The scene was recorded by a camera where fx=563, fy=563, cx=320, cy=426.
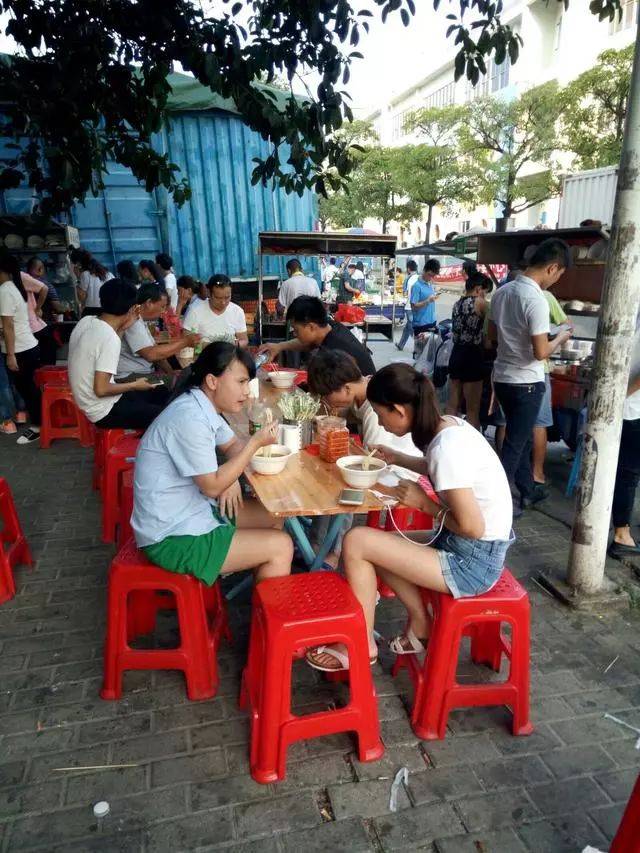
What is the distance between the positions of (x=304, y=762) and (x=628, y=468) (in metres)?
2.57

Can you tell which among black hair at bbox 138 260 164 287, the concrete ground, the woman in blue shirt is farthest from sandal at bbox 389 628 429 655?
black hair at bbox 138 260 164 287

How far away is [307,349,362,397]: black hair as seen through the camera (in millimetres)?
3010

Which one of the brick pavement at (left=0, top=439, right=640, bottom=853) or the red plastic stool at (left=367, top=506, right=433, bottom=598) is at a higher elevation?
the red plastic stool at (left=367, top=506, right=433, bottom=598)

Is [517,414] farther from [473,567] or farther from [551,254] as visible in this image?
[473,567]

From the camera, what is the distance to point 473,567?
219cm

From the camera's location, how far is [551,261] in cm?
368

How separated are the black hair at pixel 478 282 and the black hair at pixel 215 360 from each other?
13.1ft

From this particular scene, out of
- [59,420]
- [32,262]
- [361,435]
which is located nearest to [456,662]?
[361,435]

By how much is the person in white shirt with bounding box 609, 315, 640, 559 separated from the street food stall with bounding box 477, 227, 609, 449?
0.72 m

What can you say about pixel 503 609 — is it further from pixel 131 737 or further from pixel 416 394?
pixel 131 737

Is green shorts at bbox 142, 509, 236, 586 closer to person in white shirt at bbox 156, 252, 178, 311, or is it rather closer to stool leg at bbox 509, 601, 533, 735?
stool leg at bbox 509, 601, 533, 735

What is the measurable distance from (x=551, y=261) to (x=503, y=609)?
2.46m

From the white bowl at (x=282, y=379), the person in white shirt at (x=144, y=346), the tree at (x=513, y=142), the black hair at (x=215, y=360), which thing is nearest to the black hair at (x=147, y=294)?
the person in white shirt at (x=144, y=346)

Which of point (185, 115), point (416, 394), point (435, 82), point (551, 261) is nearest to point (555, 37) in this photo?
point (435, 82)
